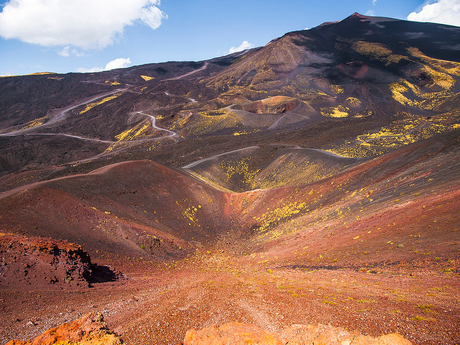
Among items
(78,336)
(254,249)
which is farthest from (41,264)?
(254,249)

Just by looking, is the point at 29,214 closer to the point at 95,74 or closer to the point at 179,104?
the point at 179,104

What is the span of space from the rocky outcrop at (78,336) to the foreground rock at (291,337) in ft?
6.95

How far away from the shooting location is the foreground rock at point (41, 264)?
9.54m

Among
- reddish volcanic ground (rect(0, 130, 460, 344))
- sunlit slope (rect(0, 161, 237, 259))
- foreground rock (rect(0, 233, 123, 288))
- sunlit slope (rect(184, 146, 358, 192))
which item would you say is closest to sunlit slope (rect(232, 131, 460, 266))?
reddish volcanic ground (rect(0, 130, 460, 344))

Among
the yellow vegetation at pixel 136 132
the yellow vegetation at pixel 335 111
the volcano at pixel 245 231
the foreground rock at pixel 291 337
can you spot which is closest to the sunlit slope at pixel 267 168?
the volcano at pixel 245 231

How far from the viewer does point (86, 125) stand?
69.7 metres

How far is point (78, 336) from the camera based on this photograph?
612 cm

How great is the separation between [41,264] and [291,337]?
1031 centimetres

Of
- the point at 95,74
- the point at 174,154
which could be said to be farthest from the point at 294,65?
the point at 95,74

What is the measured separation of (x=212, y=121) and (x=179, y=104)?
24091mm

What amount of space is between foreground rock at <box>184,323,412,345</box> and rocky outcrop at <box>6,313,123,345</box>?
2.12 m

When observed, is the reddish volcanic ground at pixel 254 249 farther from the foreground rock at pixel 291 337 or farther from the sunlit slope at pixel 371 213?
the foreground rock at pixel 291 337

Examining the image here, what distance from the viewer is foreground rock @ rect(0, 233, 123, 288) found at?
9.54 meters

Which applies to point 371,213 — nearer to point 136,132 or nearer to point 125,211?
point 125,211
